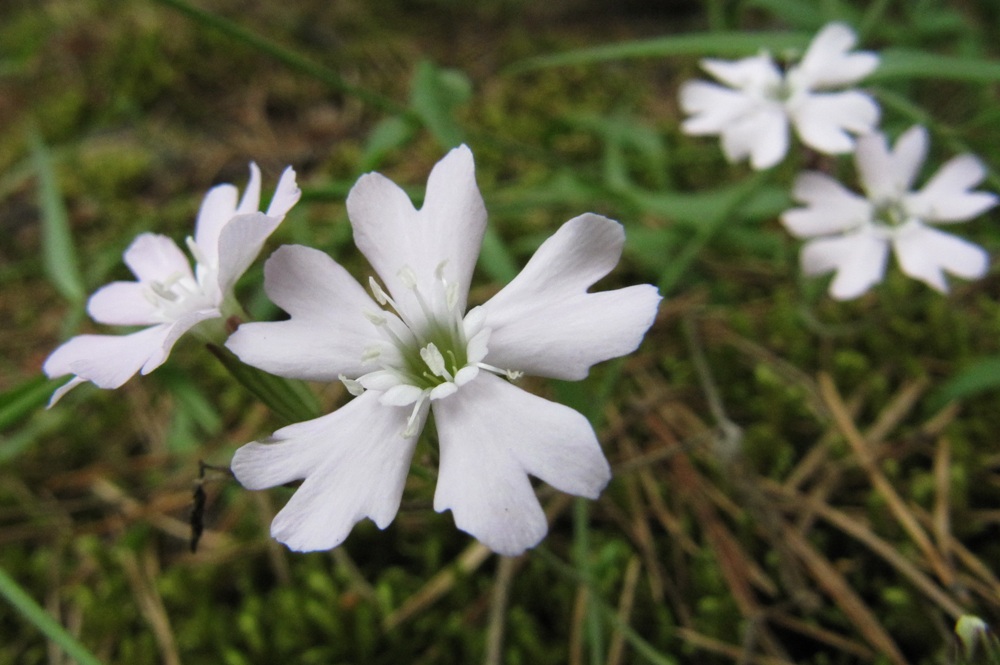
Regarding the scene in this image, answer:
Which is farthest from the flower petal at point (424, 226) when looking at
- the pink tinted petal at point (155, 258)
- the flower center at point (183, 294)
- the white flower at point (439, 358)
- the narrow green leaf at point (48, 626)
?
the narrow green leaf at point (48, 626)

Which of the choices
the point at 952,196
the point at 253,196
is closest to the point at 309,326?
the point at 253,196

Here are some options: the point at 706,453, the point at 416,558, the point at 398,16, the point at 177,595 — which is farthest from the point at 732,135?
the point at 398,16

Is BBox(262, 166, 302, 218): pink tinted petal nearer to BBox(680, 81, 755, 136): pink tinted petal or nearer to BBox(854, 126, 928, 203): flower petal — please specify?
BBox(680, 81, 755, 136): pink tinted petal

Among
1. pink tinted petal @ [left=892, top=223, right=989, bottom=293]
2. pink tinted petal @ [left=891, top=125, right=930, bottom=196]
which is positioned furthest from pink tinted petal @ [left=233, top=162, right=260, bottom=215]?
pink tinted petal @ [left=891, top=125, right=930, bottom=196]

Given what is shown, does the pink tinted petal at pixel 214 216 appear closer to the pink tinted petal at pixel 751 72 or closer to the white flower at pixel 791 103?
the white flower at pixel 791 103

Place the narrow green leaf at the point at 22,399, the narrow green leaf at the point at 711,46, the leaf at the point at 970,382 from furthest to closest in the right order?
the narrow green leaf at the point at 711,46, the leaf at the point at 970,382, the narrow green leaf at the point at 22,399

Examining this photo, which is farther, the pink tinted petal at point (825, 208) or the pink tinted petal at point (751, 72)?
the pink tinted petal at point (751, 72)

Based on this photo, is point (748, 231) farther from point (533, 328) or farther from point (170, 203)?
point (170, 203)

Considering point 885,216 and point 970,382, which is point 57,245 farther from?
point 970,382

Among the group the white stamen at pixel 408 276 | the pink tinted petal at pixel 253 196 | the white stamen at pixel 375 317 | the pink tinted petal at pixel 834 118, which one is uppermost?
the pink tinted petal at pixel 253 196
